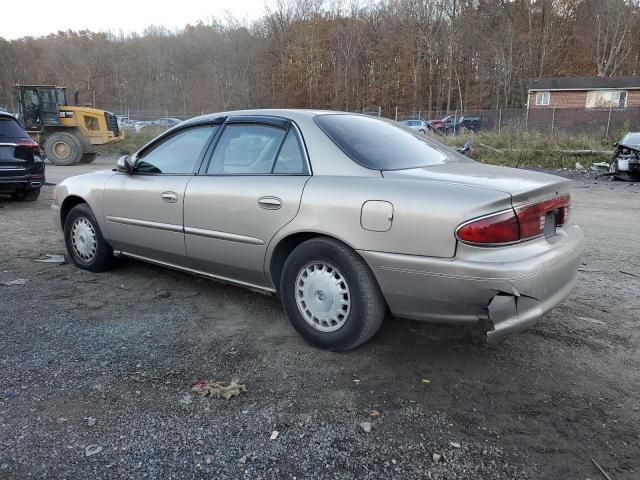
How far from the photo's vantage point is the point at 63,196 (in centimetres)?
507

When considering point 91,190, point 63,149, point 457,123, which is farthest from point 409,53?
point 91,190

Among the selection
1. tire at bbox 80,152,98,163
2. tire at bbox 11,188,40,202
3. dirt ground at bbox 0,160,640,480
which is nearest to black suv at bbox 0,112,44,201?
tire at bbox 11,188,40,202

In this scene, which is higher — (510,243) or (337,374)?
(510,243)

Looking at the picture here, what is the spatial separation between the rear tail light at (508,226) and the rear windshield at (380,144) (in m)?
0.76

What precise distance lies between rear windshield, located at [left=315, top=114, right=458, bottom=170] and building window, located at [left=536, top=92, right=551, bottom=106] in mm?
37666

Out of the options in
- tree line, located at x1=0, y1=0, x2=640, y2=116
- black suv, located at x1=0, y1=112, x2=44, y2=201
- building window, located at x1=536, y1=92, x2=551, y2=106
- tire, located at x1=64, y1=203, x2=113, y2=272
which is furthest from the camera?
tree line, located at x1=0, y1=0, x2=640, y2=116

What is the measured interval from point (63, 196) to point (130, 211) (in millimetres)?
1144

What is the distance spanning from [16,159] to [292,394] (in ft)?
25.6

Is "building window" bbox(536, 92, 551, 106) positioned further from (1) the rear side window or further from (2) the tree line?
(1) the rear side window

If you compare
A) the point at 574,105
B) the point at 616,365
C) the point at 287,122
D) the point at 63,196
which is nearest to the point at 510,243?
the point at 616,365

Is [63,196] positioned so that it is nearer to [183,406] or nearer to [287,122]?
[287,122]

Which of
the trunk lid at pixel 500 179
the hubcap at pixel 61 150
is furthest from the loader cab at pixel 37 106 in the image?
the trunk lid at pixel 500 179

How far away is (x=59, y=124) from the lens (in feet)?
62.6

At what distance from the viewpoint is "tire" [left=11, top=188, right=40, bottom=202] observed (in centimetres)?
947
